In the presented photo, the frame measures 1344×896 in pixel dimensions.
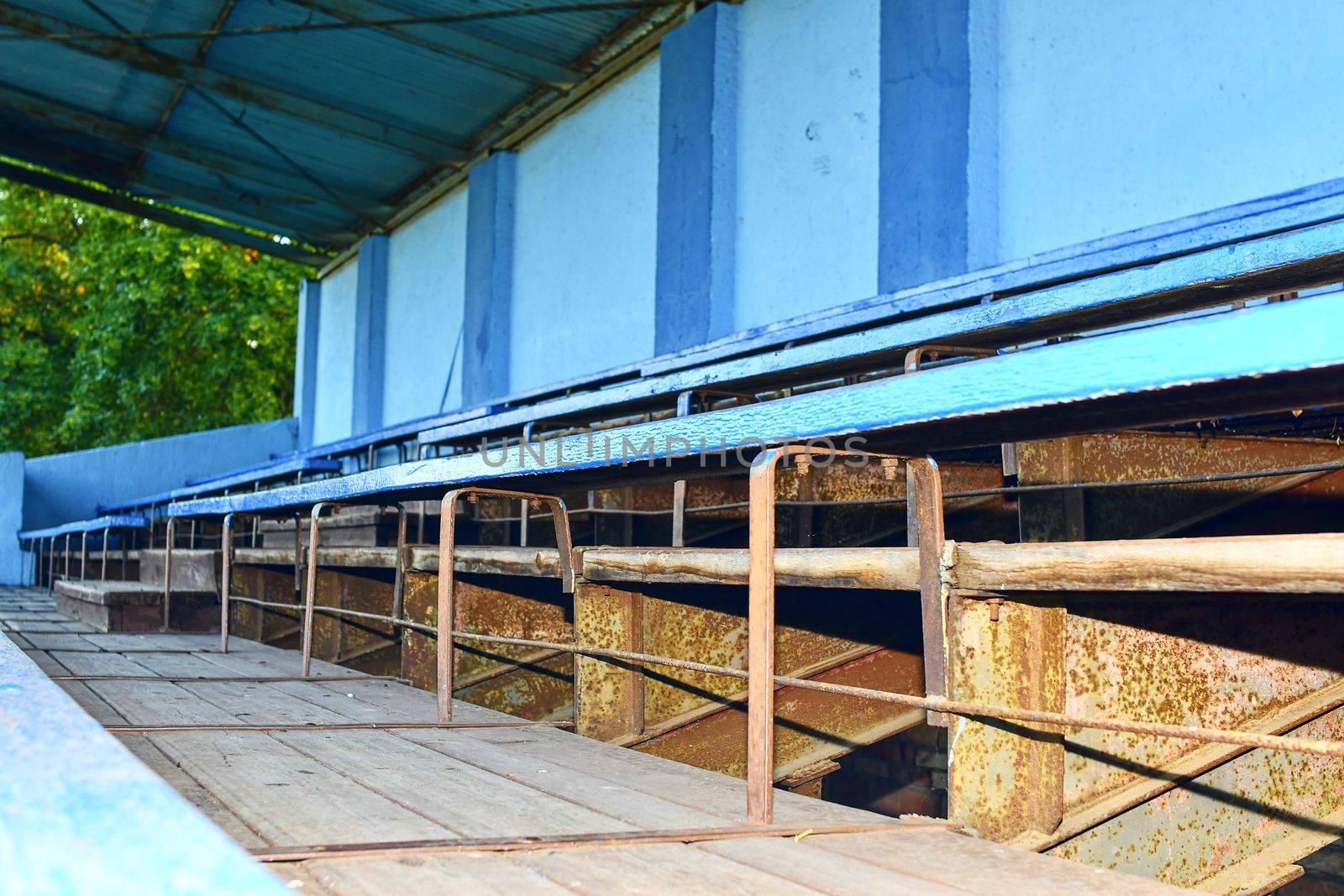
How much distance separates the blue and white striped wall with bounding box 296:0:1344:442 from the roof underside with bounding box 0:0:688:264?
642 millimetres

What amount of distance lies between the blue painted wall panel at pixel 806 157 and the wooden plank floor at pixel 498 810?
4.66m

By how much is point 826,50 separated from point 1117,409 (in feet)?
22.1

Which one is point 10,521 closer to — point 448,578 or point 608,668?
point 448,578

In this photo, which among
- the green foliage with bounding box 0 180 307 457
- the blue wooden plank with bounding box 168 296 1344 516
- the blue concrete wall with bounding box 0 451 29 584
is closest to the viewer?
the blue wooden plank with bounding box 168 296 1344 516

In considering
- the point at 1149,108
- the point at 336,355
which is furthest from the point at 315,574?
the point at 336,355

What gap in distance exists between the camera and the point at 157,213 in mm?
17484

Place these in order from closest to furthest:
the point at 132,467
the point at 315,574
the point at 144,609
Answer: the point at 315,574 < the point at 144,609 < the point at 132,467

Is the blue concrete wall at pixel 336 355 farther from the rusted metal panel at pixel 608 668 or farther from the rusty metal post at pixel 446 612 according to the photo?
the rusted metal panel at pixel 608 668

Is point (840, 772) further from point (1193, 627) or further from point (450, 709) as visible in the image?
point (1193, 627)

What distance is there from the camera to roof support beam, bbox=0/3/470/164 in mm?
11578

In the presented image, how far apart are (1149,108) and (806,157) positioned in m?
2.72

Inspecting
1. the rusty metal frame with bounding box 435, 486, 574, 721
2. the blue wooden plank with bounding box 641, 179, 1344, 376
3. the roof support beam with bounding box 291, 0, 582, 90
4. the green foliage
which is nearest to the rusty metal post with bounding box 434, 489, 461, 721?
the rusty metal frame with bounding box 435, 486, 574, 721

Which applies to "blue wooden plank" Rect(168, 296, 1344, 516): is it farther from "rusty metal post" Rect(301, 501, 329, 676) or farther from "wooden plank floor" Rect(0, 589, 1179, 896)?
"rusty metal post" Rect(301, 501, 329, 676)

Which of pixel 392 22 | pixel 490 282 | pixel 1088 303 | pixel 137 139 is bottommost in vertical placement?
pixel 1088 303
